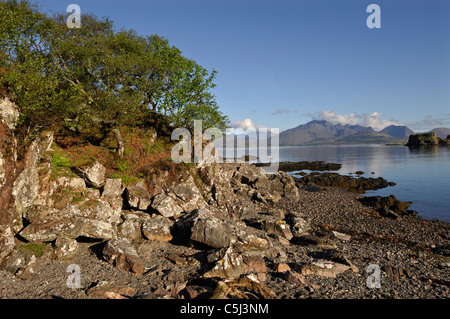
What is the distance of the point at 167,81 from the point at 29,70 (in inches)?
592

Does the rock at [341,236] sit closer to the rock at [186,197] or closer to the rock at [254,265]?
the rock at [254,265]

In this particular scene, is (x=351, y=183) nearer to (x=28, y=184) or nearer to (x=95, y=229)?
(x=95, y=229)

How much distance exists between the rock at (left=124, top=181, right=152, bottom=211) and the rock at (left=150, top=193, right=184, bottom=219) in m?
0.65

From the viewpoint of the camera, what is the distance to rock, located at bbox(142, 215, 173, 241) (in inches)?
770

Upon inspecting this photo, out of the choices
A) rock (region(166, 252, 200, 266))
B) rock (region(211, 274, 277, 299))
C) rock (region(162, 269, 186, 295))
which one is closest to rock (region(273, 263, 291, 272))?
rock (region(211, 274, 277, 299))

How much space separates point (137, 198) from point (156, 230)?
400 centimetres

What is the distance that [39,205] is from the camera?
16953 mm

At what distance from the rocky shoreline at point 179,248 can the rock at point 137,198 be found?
9 centimetres

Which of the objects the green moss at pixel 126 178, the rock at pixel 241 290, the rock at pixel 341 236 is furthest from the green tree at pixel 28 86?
the rock at pixel 341 236

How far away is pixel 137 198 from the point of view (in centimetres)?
2191

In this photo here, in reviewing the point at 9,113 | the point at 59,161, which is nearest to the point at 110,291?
the point at 59,161
